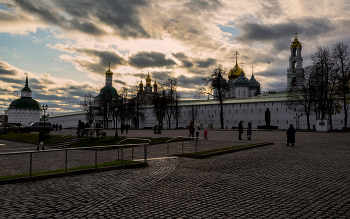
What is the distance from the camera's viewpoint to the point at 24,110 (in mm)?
142125

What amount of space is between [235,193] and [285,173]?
3.27 metres

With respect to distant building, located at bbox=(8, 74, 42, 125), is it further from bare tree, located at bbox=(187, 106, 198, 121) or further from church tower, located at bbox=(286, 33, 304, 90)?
church tower, located at bbox=(286, 33, 304, 90)

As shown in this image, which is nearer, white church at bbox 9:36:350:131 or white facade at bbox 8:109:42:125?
white church at bbox 9:36:350:131

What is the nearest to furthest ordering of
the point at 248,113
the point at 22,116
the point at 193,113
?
the point at 248,113 < the point at 193,113 < the point at 22,116

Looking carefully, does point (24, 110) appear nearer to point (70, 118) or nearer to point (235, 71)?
point (70, 118)

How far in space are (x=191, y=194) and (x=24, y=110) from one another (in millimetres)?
152584

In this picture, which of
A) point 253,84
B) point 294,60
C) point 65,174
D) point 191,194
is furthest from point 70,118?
point 191,194

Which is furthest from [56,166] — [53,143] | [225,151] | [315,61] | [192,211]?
[315,61]

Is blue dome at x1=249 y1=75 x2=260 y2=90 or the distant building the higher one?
blue dome at x1=249 y1=75 x2=260 y2=90

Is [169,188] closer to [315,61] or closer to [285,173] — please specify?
[285,173]

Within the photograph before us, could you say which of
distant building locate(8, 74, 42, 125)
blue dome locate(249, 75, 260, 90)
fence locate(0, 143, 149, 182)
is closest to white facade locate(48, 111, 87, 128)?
distant building locate(8, 74, 42, 125)

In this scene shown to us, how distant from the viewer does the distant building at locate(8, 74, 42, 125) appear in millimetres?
140000

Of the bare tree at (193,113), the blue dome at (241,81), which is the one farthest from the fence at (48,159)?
the blue dome at (241,81)

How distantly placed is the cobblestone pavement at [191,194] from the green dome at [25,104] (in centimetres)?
14844
